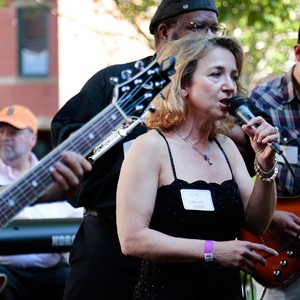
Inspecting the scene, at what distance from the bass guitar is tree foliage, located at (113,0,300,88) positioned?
70.1 inches

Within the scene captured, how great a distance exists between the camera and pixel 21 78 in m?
25.1

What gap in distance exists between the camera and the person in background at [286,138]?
481cm

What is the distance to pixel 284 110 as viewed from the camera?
5.24m

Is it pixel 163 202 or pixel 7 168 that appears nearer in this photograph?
pixel 163 202

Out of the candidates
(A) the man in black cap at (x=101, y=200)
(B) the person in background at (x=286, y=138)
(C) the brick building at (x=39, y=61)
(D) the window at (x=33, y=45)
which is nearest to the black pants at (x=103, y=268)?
(A) the man in black cap at (x=101, y=200)

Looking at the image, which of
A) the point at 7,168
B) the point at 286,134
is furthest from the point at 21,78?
the point at 286,134

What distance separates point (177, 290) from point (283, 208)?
52.5 inches

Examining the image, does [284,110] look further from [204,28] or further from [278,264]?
[278,264]

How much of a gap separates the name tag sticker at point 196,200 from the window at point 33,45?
21408 millimetres

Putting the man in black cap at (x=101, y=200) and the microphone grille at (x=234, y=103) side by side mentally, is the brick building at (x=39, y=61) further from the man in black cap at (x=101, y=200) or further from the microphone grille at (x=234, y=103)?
the microphone grille at (x=234, y=103)

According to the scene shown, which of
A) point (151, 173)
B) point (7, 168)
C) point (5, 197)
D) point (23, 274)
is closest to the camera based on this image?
point (5, 197)

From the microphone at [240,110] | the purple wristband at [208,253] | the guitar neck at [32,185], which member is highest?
the microphone at [240,110]

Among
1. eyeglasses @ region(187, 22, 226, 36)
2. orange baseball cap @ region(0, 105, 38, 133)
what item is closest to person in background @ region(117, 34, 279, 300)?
eyeglasses @ region(187, 22, 226, 36)

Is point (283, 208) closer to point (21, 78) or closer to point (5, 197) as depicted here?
point (5, 197)
